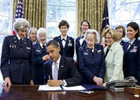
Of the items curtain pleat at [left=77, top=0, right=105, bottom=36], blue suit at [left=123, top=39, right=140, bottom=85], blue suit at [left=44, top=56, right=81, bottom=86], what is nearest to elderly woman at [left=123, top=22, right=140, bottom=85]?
blue suit at [left=123, top=39, right=140, bottom=85]

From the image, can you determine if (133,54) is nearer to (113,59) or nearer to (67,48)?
(113,59)

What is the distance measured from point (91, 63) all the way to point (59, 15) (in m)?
4.64

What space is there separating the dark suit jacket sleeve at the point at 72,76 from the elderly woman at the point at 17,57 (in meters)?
0.60

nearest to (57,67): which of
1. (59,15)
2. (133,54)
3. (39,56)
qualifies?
(39,56)

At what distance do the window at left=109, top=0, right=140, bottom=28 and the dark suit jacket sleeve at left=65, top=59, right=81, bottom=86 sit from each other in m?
4.82

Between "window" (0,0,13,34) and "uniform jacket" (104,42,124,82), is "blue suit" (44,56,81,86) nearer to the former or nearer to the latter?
"uniform jacket" (104,42,124,82)

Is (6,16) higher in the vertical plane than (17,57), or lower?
higher

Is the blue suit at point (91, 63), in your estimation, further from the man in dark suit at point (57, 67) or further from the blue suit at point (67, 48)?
the blue suit at point (67, 48)

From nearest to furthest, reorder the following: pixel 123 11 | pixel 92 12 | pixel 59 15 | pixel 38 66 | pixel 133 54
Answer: pixel 133 54
pixel 38 66
pixel 92 12
pixel 123 11
pixel 59 15

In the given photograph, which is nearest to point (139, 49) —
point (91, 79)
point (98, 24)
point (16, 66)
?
point (91, 79)

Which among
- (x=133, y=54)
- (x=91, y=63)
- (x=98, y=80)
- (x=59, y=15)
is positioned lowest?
(x=98, y=80)

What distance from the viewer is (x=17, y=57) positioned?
234 cm

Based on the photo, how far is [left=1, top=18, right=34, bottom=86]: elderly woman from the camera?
2.31 m

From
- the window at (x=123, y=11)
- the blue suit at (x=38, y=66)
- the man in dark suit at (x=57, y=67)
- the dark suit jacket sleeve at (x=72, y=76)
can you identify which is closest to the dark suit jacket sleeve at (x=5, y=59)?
the man in dark suit at (x=57, y=67)
